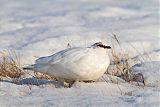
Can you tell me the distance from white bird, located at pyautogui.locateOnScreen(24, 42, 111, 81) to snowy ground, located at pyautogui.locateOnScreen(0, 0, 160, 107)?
9cm

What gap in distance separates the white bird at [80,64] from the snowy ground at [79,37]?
0.30 feet

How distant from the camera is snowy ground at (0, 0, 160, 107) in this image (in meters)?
3.51

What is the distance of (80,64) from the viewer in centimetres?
429

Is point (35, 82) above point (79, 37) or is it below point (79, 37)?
below

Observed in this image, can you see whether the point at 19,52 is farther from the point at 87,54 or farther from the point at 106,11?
the point at 106,11

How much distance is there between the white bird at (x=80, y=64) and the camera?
4.29 m

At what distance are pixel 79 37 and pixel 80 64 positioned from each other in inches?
142

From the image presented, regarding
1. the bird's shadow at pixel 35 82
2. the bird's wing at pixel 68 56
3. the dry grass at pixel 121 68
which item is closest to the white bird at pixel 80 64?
the bird's wing at pixel 68 56

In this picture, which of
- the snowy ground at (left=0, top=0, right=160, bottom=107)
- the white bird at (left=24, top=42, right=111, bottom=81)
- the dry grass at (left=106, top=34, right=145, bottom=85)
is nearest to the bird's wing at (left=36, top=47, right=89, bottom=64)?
the white bird at (left=24, top=42, right=111, bottom=81)

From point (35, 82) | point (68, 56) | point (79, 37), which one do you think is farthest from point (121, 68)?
point (79, 37)

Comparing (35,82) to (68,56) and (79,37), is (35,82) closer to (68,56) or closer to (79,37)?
(68,56)

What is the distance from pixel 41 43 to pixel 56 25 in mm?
1633

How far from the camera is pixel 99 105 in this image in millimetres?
3264

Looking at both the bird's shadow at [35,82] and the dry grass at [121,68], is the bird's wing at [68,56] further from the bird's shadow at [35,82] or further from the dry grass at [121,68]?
the dry grass at [121,68]
